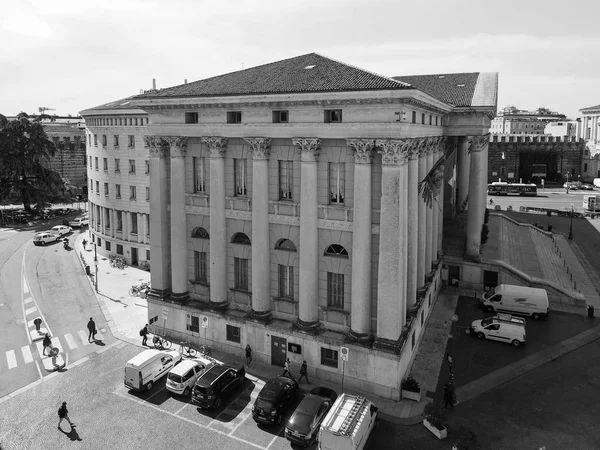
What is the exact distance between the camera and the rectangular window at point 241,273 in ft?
124

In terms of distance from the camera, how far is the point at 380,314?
3153 centimetres

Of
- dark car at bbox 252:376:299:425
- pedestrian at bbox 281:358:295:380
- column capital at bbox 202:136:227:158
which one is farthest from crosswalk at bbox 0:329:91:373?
column capital at bbox 202:136:227:158

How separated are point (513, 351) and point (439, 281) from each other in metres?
13.4

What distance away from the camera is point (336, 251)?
33844mm

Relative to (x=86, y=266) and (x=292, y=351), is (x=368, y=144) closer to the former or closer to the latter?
(x=292, y=351)

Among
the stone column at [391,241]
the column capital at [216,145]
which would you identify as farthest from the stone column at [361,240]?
the column capital at [216,145]

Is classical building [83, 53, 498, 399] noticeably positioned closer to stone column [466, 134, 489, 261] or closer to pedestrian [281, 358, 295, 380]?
pedestrian [281, 358, 295, 380]

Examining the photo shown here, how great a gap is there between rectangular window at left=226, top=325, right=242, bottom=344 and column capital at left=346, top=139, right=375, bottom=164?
15.3 m

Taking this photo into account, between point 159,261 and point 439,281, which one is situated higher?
point 159,261

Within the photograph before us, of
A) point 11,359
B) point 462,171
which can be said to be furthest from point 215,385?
point 462,171

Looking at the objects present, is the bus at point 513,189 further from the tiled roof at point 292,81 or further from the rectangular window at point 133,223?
the tiled roof at point 292,81

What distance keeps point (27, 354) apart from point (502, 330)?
36.1m

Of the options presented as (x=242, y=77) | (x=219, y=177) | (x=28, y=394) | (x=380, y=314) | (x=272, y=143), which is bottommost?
(x=28, y=394)

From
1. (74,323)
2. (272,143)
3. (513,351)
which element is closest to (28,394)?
(74,323)
